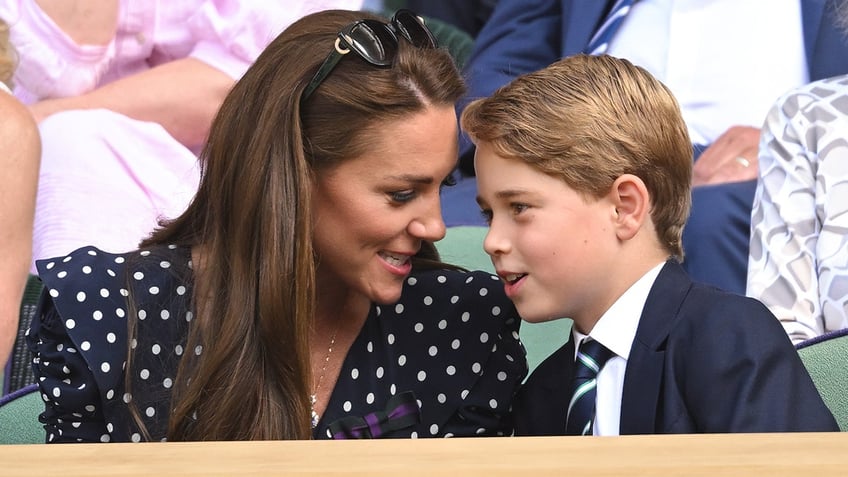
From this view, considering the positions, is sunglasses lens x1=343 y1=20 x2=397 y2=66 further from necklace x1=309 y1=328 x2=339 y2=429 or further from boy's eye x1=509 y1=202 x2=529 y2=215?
necklace x1=309 y1=328 x2=339 y2=429

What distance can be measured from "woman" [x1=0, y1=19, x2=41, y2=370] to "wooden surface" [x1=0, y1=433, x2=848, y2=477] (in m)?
1.07

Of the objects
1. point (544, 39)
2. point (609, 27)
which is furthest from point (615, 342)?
point (544, 39)

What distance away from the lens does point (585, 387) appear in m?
1.35

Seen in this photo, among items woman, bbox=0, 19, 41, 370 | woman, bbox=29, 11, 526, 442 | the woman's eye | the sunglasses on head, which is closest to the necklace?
woman, bbox=29, 11, 526, 442

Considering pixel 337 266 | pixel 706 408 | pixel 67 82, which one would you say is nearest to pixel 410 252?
pixel 337 266

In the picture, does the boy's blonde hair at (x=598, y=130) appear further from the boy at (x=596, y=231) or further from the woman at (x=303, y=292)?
the woman at (x=303, y=292)

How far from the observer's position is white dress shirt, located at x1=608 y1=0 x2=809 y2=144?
102 inches

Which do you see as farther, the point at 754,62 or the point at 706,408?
the point at 754,62

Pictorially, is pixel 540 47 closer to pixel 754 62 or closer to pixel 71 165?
pixel 754 62

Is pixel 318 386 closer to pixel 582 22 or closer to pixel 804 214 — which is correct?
pixel 804 214

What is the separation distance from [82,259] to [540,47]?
1.58 m

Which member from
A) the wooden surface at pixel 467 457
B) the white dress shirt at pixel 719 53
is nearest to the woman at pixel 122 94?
the white dress shirt at pixel 719 53

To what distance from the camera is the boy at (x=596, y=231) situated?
51.4 inches

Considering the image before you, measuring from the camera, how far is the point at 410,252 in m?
1.51
